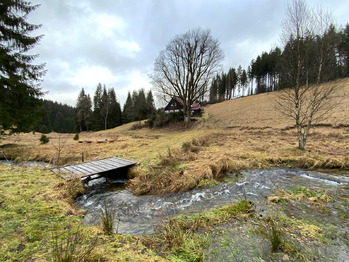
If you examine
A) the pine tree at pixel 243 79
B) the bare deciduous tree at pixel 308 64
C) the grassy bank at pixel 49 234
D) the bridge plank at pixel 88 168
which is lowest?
the grassy bank at pixel 49 234

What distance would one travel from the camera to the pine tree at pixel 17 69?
31.8 ft

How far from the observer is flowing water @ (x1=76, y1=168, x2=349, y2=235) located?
3.76m

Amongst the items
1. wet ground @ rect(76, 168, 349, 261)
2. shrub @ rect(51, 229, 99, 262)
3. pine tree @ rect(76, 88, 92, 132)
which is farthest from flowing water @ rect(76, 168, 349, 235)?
pine tree @ rect(76, 88, 92, 132)

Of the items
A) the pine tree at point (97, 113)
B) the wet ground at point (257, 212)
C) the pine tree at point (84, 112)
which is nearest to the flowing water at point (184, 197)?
the wet ground at point (257, 212)

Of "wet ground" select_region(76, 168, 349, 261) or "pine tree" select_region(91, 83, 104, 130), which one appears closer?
"wet ground" select_region(76, 168, 349, 261)

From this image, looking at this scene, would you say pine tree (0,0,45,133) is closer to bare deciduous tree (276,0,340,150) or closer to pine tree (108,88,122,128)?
bare deciduous tree (276,0,340,150)

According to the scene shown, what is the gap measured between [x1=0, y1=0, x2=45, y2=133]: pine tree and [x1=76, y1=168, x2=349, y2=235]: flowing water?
835cm

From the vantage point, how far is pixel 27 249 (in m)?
2.20

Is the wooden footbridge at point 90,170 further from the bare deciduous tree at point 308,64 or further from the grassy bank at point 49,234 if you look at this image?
the bare deciduous tree at point 308,64

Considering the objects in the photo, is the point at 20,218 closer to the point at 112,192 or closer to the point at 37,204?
the point at 37,204

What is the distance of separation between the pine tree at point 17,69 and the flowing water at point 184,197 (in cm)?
835

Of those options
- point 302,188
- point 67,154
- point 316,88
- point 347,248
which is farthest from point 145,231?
point 316,88

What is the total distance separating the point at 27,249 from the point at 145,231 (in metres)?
1.82

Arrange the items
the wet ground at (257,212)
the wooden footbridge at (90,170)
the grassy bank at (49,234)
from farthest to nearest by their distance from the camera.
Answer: the wooden footbridge at (90,170) < the wet ground at (257,212) < the grassy bank at (49,234)
